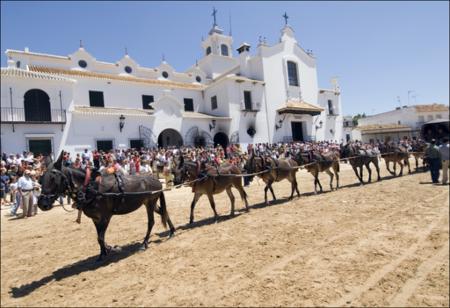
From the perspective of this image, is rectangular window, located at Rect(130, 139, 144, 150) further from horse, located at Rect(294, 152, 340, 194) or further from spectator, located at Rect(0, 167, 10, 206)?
horse, located at Rect(294, 152, 340, 194)

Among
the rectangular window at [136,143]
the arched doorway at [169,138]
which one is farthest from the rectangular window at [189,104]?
the rectangular window at [136,143]

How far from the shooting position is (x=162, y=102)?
76.9ft

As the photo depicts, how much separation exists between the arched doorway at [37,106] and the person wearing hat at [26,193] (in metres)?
10.4

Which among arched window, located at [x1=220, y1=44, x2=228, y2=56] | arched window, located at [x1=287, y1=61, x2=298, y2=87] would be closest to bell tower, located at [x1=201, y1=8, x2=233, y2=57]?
arched window, located at [x1=220, y1=44, x2=228, y2=56]

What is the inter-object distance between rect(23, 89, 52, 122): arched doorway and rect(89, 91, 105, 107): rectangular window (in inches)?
164

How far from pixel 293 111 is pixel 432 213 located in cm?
2389

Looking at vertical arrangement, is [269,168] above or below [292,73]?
below

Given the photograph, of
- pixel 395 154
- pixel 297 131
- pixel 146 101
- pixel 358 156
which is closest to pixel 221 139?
pixel 146 101

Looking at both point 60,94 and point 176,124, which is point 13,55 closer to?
point 60,94

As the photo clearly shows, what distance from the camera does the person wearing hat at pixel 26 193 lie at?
1010 cm

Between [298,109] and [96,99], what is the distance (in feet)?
64.0

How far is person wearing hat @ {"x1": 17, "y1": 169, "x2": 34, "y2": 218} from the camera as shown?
10.1 m

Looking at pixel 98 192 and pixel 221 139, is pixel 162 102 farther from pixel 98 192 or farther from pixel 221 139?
pixel 98 192

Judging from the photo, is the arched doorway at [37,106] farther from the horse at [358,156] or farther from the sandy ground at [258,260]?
the horse at [358,156]
